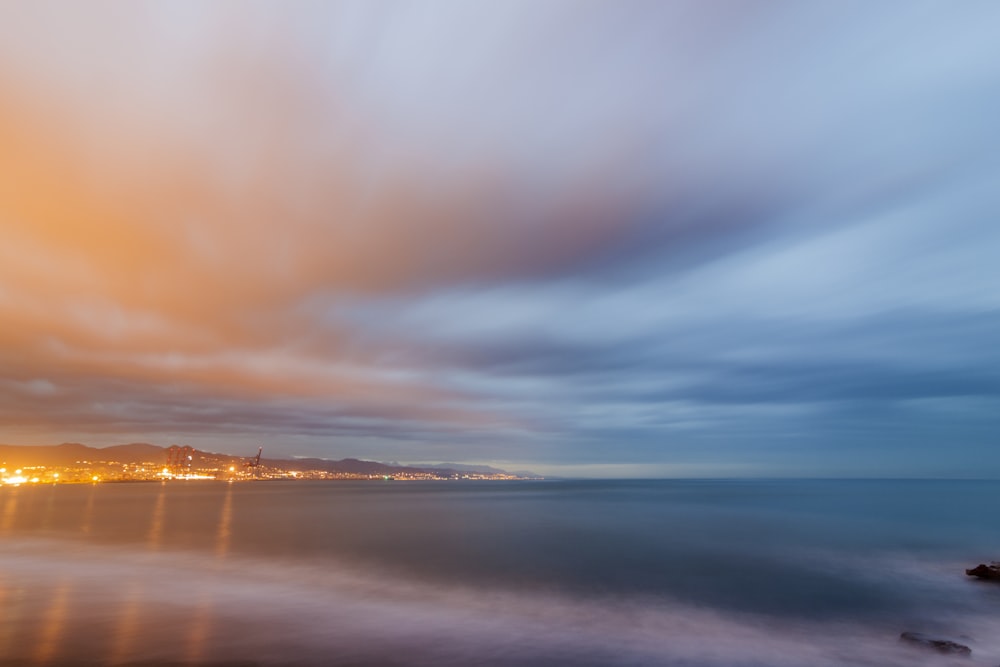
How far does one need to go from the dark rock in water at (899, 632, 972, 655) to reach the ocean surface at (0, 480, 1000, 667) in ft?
1.72

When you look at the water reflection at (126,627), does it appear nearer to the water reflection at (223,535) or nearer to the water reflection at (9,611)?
the water reflection at (9,611)

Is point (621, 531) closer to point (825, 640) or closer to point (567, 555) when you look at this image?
point (567, 555)

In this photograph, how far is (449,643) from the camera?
838 inches

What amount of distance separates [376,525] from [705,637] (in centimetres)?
5632

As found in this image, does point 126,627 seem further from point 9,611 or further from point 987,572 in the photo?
point 987,572

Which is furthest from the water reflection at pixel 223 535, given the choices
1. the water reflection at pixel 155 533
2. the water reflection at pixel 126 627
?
the water reflection at pixel 126 627

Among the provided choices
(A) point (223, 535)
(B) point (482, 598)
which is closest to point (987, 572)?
(B) point (482, 598)

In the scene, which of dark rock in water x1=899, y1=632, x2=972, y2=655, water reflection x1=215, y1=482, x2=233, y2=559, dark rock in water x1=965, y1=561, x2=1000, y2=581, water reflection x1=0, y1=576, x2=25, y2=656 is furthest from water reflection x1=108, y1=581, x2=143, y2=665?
dark rock in water x1=965, y1=561, x2=1000, y2=581

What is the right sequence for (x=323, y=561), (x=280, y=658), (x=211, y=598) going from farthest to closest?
(x=323, y=561)
(x=211, y=598)
(x=280, y=658)

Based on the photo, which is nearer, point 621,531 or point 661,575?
point 661,575

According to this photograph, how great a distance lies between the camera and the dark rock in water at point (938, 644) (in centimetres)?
2025

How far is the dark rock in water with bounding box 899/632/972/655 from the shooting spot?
66.4ft

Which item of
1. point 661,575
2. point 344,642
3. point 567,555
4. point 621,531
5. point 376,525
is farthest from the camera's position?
point 376,525

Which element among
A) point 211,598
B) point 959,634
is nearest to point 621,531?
point 959,634
